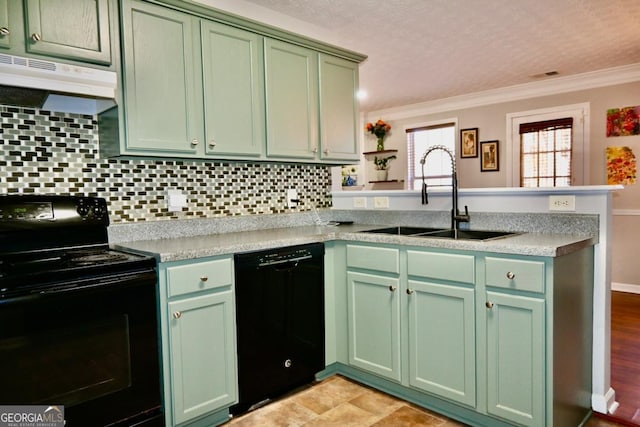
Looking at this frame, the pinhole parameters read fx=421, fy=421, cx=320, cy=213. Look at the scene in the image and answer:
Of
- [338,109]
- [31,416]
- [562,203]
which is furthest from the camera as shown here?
[338,109]

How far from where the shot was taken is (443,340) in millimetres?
2082

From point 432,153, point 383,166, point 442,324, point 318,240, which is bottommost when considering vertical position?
point 442,324

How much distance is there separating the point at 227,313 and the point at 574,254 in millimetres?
1623

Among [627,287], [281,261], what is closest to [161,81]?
[281,261]

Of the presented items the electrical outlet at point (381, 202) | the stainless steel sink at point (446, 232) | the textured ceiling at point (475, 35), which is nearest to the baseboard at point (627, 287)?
the textured ceiling at point (475, 35)

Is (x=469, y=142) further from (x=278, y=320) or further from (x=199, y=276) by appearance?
(x=199, y=276)

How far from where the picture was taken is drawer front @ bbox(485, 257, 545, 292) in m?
1.74

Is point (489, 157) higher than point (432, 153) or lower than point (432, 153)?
lower

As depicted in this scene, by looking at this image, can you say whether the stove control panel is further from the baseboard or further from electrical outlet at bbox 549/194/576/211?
the baseboard

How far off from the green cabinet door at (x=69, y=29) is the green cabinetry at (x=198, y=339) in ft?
3.28

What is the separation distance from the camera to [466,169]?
567 cm

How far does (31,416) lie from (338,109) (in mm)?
2342

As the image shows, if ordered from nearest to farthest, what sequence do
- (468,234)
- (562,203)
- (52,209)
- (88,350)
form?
(88,350) → (52,209) → (562,203) → (468,234)

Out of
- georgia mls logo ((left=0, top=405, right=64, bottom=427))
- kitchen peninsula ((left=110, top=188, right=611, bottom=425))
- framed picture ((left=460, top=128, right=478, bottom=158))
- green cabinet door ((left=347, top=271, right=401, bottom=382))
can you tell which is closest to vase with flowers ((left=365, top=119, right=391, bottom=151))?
framed picture ((left=460, top=128, right=478, bottom=158))
